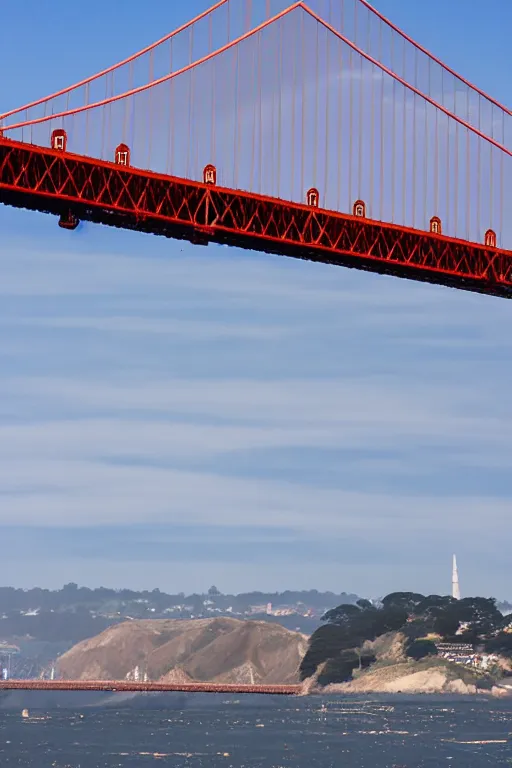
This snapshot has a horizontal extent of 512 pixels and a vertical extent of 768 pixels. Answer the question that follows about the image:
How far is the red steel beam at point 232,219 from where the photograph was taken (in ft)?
167

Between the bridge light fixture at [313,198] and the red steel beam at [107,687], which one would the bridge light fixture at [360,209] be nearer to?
the bridge light fixture at [313,198]

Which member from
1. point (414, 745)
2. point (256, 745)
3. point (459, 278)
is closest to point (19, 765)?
point (256, 745)

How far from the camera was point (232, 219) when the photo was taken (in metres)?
55.2

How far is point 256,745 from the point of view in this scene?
10250 centimetres

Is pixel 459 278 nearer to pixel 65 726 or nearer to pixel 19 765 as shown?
pixel 19 765

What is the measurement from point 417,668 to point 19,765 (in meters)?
111

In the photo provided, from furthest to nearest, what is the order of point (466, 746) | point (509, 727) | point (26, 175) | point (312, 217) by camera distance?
1. point (509, 727)
2. point (466, 746)
3. point (312, 217)
4. point (26, 175)

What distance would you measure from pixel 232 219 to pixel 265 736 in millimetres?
63738

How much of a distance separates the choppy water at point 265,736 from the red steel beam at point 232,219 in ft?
111

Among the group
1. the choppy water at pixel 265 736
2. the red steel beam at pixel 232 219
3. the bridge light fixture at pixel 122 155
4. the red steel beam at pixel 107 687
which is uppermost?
the bridge light fixture at pixel 122 155

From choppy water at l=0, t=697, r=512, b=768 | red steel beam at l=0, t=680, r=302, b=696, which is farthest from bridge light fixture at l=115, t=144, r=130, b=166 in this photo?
red steel beam at l=0, t=680, r=302, b=696

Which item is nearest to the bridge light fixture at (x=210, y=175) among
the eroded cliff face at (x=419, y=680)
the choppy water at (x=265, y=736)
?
the choppy water at (x=265, y=736)

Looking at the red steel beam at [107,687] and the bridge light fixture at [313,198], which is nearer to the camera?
the bridge light fixture at [313,198]

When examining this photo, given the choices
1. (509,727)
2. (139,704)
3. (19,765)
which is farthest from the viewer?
(139,704)
